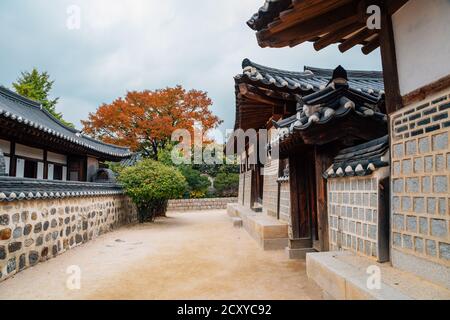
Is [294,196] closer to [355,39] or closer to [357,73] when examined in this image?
[355,39]

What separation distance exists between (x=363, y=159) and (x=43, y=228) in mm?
6089

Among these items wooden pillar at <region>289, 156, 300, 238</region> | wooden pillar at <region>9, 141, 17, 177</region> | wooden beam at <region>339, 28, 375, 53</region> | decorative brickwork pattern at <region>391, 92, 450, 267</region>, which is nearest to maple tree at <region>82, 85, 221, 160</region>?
wooden pillar at <region>9, 141, 17, 177</region>

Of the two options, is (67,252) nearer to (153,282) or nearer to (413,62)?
(153,282)

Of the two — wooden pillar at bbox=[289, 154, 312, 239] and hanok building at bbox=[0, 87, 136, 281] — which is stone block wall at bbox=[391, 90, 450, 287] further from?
hanok building at bbox=[0, 87, 136, 281]

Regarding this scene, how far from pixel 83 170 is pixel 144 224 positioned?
3.64 metres

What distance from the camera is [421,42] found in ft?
8.55

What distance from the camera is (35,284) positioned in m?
4.34

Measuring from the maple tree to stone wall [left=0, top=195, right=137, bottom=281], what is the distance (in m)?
A: 11.9

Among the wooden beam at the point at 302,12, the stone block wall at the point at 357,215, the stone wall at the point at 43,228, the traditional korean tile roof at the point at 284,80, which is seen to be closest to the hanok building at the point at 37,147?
the stone wall at the point at 43,228

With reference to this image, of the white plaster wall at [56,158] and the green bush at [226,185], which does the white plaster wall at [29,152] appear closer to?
the white plaster wall at [56,158]

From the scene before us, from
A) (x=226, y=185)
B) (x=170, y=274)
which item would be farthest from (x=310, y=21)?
(x=226, y=185)

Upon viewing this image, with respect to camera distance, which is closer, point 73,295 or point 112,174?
point 73,295

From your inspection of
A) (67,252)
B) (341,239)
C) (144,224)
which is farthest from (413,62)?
(144,224)
